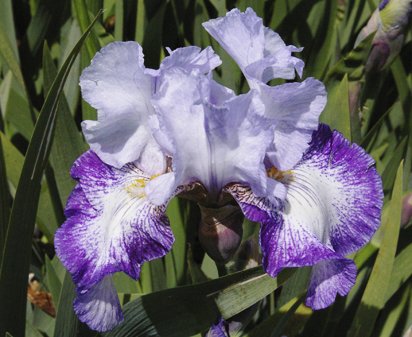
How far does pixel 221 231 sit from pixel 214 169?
0.28 ft

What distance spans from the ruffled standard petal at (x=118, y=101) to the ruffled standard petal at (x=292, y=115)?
168 mm

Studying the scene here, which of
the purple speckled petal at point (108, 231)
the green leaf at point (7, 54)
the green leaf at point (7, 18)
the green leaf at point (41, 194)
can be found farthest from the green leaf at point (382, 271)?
the green leaf at point (7, 18)

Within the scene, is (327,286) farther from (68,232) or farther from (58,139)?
(58,139)

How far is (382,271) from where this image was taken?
1103mm

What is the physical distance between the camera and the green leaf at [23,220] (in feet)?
3.14

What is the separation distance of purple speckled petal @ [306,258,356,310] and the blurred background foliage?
6 cm

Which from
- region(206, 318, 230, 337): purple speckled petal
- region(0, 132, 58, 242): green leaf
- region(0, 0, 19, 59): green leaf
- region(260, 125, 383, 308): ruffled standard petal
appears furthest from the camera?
region(0, 0, 19, 59): green leaf

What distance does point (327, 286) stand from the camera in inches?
36.2

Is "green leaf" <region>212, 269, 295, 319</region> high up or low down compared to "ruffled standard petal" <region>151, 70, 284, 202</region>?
down

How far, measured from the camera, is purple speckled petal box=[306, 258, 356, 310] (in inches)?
36.1

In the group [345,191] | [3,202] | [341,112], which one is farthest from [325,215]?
[3,202]

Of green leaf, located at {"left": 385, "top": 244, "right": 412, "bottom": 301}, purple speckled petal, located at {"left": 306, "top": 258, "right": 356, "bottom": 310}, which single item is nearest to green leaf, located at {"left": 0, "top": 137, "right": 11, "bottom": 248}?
purple speckled petal, located at {"left": 306, "top": 258, "right": 356, "bottom": 310}

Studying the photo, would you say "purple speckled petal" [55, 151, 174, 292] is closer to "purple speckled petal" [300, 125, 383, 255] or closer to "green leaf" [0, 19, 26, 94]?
"purple speckled petal" [300, 125, 383, 255]

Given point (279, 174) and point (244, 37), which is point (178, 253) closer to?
point (279, 174)
